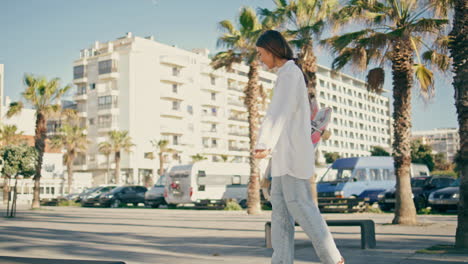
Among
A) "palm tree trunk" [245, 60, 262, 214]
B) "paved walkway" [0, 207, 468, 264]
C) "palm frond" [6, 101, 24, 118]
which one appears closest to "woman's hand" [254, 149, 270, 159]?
"paved walkway" [0, 207, 468, 264]

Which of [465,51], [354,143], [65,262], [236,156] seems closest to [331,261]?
[65,262]

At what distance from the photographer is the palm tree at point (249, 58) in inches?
862

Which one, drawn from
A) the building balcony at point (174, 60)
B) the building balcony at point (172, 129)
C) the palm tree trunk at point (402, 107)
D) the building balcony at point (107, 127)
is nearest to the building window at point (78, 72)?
the building balcony at point (107, 127)

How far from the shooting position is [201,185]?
31.1 m

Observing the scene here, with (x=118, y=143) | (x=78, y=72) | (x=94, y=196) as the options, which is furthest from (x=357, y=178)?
(x=78, y=72)

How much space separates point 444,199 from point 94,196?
25.4m

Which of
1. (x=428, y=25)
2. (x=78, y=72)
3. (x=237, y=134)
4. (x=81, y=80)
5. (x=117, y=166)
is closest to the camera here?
(x=428, y=25)

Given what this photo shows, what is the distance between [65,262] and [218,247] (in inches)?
227

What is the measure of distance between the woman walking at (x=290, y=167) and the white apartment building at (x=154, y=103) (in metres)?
62.1

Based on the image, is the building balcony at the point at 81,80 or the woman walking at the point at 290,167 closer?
the woman walking at the point at 290,167

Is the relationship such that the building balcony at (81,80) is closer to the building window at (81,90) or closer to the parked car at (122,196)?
the building window at (81,90)

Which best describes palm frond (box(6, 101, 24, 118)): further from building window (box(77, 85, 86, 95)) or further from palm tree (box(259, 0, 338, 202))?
building window (box(77, 85, 86, 95))

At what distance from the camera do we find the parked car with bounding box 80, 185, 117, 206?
118ft

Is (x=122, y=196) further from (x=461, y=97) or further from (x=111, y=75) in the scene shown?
(x=111, y=75)
